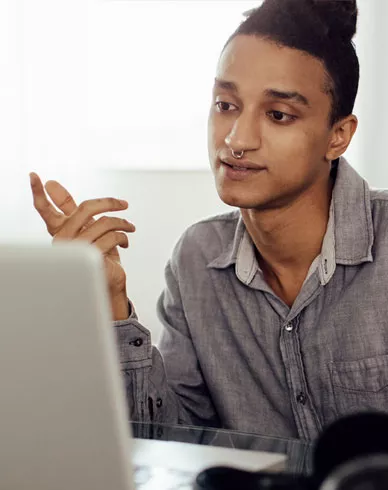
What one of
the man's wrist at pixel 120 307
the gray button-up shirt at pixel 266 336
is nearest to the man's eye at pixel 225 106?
the gray button-up shirt at pixel 266 336

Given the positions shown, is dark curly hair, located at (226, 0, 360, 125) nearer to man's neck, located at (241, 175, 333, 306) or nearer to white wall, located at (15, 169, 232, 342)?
man's neck, located at (241, 175, 333, 306)

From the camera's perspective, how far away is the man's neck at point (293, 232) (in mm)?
1500

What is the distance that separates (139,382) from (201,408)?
0.22 meters

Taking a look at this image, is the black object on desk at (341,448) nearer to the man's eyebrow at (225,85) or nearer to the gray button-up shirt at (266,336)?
the gray button-up shirt at (266,336)

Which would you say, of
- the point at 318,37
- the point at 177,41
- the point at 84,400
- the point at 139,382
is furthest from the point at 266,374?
the point at 177,41

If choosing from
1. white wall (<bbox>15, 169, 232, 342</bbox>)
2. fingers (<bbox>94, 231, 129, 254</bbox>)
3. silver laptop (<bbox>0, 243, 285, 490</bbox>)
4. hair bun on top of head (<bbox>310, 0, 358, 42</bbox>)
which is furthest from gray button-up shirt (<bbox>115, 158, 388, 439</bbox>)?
white wall (<bbox>15, 169, 232, 342</bbox>)

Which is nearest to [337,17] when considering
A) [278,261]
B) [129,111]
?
[278,261]

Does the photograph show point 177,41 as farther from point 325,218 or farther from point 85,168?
point 325,218

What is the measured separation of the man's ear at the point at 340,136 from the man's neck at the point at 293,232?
0.06 m

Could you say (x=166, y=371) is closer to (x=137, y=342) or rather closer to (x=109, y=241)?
(x=137, y=342)

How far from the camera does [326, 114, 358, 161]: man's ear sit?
1.49 metres

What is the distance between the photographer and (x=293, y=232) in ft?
4.95

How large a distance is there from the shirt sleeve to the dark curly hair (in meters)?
0.45

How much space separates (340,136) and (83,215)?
483 mm
